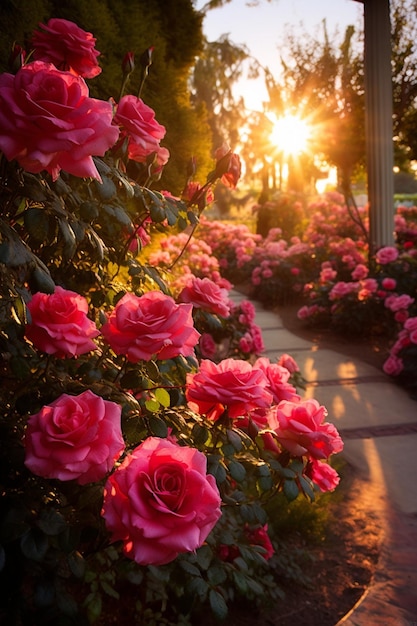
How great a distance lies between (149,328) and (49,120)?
0.43m

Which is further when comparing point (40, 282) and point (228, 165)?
point (228, 165)

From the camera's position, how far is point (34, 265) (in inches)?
43.3

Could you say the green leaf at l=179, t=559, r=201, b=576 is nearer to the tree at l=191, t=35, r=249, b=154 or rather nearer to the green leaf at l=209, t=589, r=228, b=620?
the green leaf at l=209, t=589, r=228, b=620

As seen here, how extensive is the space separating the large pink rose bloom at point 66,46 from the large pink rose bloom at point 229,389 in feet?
2.61

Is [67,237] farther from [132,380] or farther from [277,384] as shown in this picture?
[277,384]

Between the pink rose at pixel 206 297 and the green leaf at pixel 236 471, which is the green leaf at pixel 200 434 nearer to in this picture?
the green leaf at pixel 236 471

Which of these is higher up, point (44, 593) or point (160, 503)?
point (160, 503)

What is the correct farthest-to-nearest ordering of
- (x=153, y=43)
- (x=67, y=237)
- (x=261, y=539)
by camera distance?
(x=153, y=43) → (x=261, y=539) → (x=67, y=237)

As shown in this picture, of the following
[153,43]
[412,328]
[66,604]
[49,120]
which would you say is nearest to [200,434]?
[66,604]

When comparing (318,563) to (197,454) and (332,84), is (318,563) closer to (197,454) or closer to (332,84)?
(197,454)

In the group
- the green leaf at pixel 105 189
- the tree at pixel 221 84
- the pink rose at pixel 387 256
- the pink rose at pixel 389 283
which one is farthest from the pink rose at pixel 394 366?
the tree at pixel 221 84

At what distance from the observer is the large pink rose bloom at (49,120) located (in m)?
0.95

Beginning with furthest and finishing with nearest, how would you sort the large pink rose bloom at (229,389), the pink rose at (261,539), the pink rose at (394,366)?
the pink rose at (394,366)
the pink rose at (261,539)
the large pink rose bloom at (229,389)

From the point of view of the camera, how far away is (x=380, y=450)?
314 centimetres
